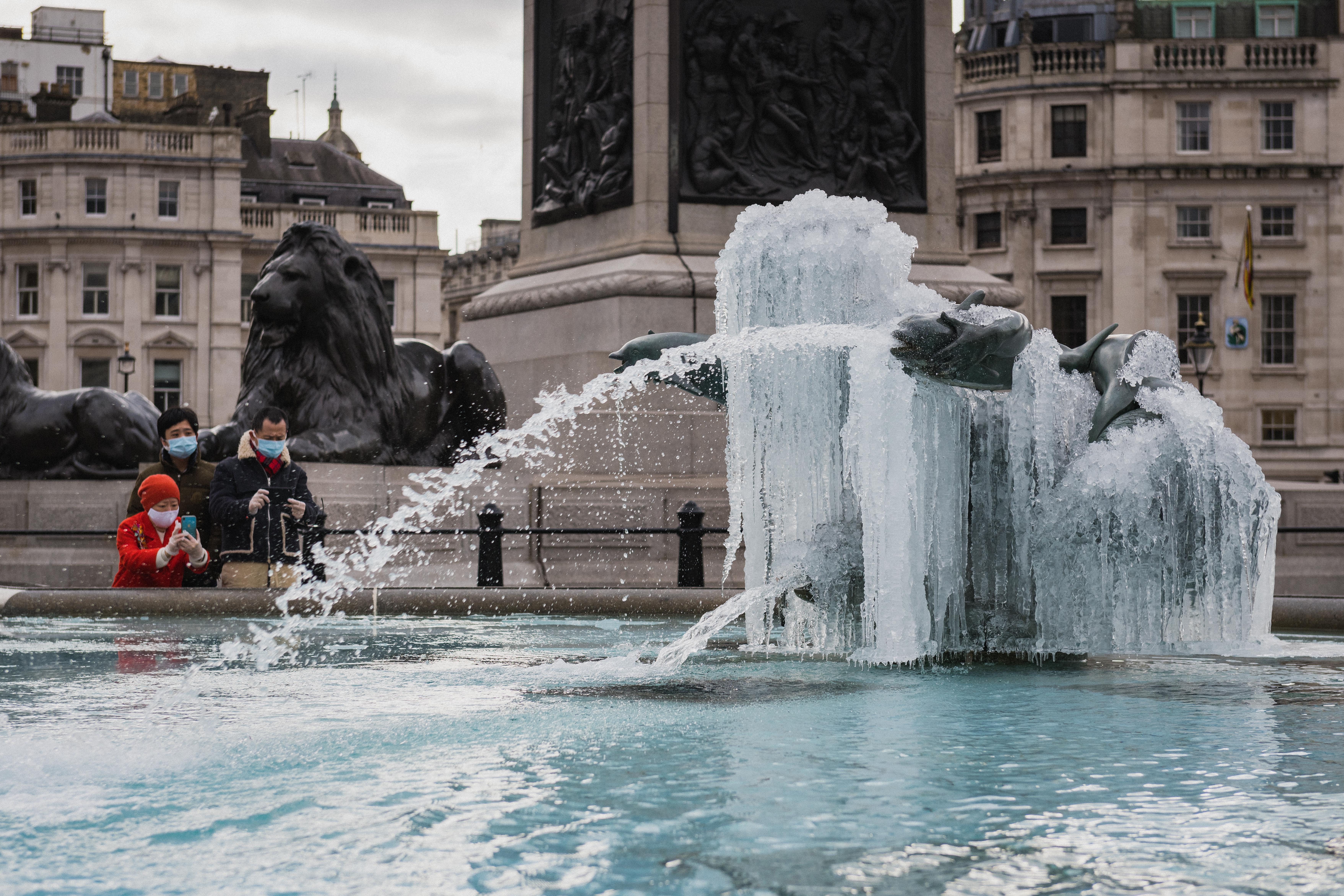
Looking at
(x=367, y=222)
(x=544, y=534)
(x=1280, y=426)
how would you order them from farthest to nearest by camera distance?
(x=367, y=222), (x=1280, y=426), (x=544, y=534)

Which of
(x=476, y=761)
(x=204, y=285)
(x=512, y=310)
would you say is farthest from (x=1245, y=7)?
(x=476, y=761)

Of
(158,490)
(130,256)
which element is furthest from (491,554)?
(130,256)

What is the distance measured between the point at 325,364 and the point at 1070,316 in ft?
169

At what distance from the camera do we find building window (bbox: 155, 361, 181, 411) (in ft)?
238

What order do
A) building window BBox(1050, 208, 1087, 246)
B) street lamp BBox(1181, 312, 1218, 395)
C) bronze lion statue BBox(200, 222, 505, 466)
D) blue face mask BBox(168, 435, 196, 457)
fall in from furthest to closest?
building window BBox(1050, 208, 1087, 246) → street lamp BBox(1181, 312, 1218, 395) → bronze lion statue BBox(200, 222, 505, 466) → blue face mask BBox(168, 435, 196, 457)

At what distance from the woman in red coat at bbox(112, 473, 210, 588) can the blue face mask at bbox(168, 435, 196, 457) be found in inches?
13.3

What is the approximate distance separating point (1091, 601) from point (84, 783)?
183 inches

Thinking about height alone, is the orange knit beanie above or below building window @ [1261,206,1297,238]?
below

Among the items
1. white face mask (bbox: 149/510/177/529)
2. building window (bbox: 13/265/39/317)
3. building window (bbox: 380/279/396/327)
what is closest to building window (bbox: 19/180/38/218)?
building window (bbox: 13/265/39/317)

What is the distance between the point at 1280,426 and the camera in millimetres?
62625

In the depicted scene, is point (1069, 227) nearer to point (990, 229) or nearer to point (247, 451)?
point (990, 229)

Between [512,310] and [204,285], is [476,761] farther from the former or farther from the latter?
[204,285]

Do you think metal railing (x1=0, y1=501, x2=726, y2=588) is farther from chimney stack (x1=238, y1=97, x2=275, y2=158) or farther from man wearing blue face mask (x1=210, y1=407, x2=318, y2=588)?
chimney stack (x1=238, y1=97, x2=275, y2=158)

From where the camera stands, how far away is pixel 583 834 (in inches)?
174
